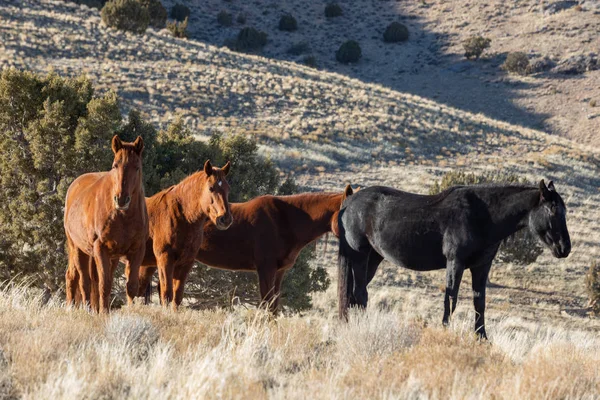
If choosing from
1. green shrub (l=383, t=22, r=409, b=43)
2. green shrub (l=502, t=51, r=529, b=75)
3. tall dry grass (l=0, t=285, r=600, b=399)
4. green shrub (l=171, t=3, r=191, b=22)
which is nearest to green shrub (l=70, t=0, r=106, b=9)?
green shrub (l=171, t=3, r=191, b=22)

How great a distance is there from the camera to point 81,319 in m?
7.99

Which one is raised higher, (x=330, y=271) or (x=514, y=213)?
(x=514, y=213)

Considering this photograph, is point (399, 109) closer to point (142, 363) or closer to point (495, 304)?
point (495, 304)

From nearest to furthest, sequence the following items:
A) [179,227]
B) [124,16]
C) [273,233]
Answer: [179,227], [273,233], [124,16]

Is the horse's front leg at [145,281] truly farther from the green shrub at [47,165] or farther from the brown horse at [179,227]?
the green shrub at [47,165]

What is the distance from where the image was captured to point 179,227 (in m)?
10.0

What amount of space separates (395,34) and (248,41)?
601 inches

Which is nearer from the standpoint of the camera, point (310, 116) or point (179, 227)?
point (179, 227)

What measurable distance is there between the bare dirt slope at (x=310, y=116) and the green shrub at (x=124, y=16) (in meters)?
0.87

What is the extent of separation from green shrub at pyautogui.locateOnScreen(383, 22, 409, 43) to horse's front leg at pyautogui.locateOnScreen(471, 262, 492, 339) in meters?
71.4

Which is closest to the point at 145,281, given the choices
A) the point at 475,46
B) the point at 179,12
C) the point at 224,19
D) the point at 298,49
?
the point at 298,49

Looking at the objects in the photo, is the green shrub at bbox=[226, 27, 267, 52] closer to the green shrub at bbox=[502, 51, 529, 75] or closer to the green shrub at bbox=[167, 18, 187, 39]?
the green shrub at bbox=[167, 18, 187, 39]

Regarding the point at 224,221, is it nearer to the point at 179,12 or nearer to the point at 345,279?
the point at 345,279

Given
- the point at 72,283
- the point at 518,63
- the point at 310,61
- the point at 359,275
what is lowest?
the point at 72,283
